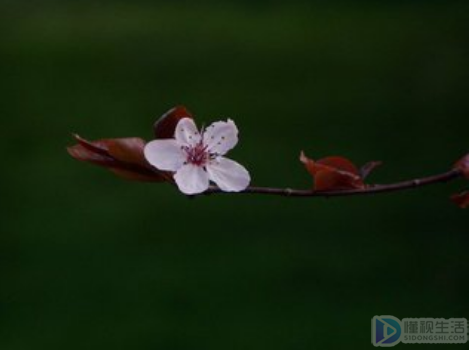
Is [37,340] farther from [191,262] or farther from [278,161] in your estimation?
[278,161]

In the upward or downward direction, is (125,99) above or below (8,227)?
above

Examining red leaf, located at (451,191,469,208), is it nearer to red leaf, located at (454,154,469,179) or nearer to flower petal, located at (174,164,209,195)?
red leaf, located at (454,154,469,179)

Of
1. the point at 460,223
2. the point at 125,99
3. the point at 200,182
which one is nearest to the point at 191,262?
the point at 460,223

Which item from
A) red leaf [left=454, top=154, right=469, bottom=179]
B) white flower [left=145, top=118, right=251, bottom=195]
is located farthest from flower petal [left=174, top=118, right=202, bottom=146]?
red leaf [left=454, top=154, right=469, bottom=179]

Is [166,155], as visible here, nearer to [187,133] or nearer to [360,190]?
[187,133]

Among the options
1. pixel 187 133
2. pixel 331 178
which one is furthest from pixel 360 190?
pixel 187 133

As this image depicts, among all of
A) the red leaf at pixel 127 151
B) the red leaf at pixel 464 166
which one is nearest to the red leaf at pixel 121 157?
the red leaf at pixel 127 151

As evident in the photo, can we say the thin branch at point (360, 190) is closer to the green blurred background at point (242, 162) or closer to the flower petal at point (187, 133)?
the flower petal at point (187, 133)
